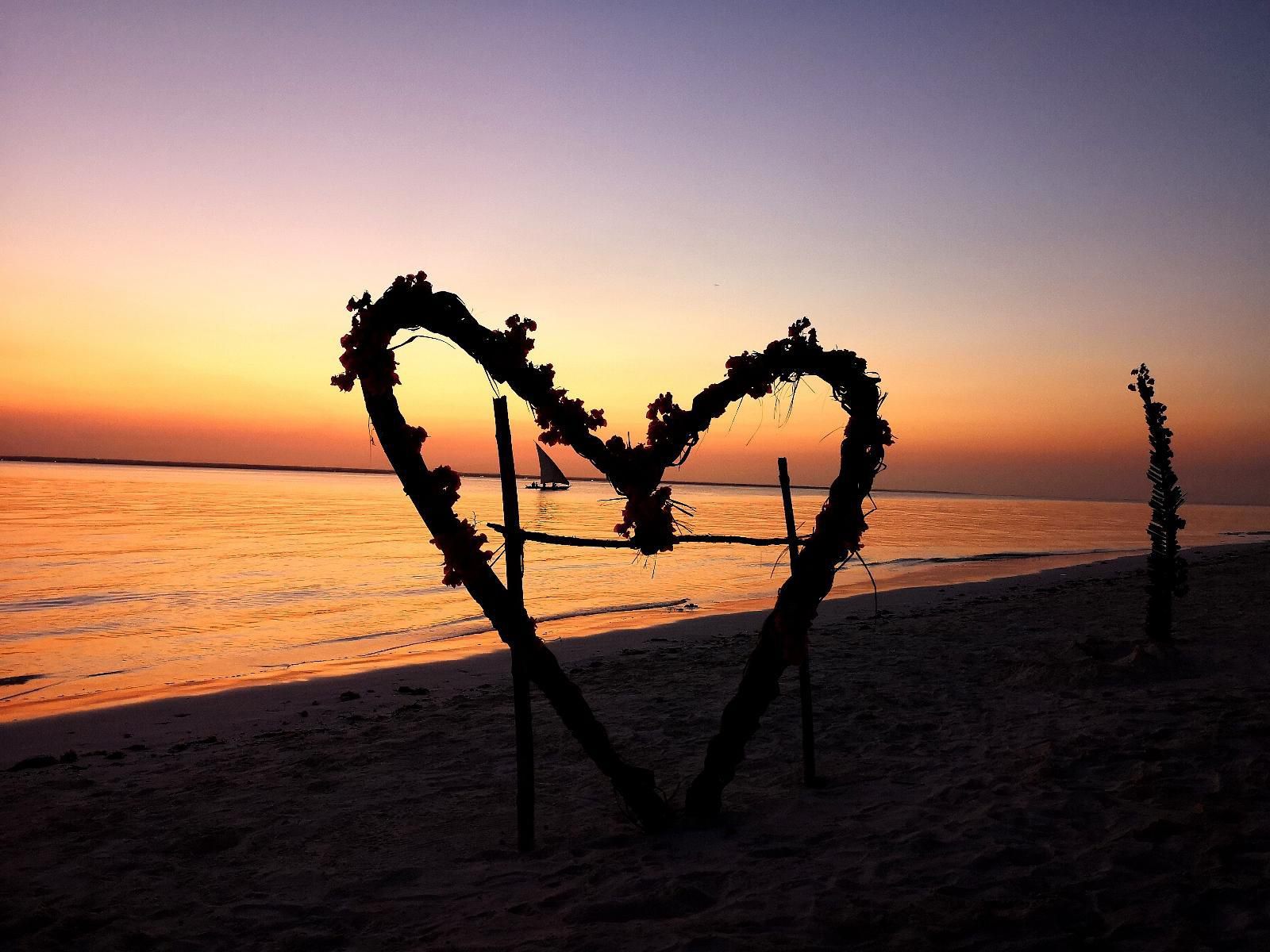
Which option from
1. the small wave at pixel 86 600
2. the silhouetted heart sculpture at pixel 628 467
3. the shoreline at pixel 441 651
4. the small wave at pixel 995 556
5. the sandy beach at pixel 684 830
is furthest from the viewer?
the small wave at pixel 995 556

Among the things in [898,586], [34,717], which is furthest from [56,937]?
[898,586]

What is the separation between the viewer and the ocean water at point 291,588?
1221 centimetres

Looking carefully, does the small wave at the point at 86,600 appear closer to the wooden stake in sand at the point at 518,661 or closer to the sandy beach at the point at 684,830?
the sandy beach at the point at 684,830

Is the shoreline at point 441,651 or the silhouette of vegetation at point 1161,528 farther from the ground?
the silhouette of vegetation at point 1161,528

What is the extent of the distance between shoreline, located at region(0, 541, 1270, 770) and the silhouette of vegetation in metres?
3.68

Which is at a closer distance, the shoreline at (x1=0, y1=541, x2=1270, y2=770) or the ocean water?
→ the shoreline at (x1=0, y1=541, x2=1270, y2=770)

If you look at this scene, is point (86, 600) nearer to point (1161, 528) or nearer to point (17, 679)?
point (17, 679)

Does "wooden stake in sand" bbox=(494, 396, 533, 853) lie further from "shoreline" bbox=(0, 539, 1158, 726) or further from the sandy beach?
"shoreline" bbox=(0, 539, 1158, 726)

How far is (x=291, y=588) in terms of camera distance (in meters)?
19.7

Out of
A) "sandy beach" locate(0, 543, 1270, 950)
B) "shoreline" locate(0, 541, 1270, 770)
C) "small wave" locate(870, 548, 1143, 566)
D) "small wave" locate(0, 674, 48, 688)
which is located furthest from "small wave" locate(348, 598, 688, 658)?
"small wave" locate(870, 548, 1143, 566)

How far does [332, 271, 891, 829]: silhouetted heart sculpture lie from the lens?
184 inches

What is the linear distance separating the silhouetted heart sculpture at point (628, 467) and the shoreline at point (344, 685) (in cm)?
543

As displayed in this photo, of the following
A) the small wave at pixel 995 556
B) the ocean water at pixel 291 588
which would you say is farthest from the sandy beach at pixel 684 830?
the small wave at pixel 995 556

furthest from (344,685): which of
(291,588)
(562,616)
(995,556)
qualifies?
(995,556)
